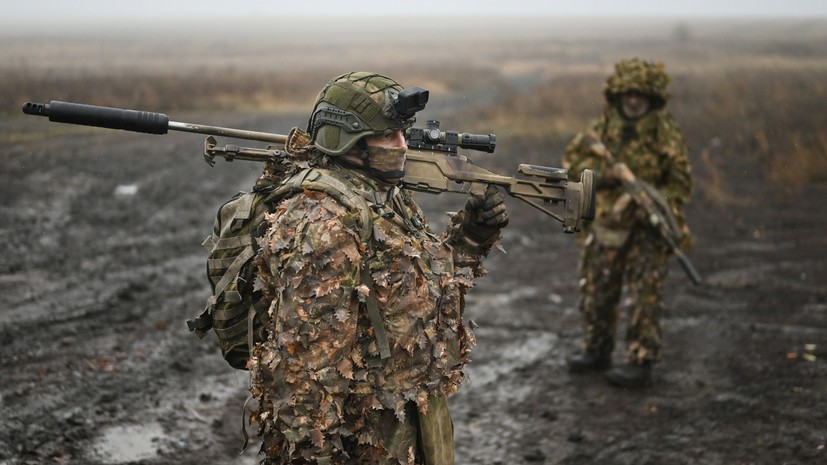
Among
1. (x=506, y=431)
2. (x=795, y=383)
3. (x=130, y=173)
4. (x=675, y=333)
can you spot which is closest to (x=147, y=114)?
(x=506, y=431)

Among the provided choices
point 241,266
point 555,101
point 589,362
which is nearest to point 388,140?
point 241,266

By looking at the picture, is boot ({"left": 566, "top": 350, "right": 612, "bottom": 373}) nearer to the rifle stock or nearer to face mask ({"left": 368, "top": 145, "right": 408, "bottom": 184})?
the rifle stock

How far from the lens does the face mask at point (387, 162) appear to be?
321cm

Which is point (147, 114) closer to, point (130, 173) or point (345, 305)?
point (345, 305)

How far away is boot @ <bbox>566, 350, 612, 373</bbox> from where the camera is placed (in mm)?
6945

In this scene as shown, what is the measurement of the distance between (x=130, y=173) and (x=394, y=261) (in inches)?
485

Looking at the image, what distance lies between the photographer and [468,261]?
3.76 m

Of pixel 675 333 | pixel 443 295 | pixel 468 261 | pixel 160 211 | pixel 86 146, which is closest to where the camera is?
pixel 443 295

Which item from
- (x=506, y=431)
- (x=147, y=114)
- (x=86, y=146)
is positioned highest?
(x=147, y=114)

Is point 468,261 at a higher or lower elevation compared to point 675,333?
higher

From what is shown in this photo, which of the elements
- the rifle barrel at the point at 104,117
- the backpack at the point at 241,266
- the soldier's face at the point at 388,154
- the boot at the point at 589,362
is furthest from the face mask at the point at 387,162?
the boot at the point at 589,362

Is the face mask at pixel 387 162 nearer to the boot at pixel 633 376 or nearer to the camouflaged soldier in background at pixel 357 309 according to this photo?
the camouflaged soldier in background at pixel 357 309

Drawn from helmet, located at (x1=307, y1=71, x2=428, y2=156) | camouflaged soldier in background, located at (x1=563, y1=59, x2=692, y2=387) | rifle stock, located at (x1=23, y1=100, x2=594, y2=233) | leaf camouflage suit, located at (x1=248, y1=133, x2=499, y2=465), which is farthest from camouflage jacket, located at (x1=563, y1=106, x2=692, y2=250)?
helmet, located at (x1=307, y1=71, x2=428, y2=156)

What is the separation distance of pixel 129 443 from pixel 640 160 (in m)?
4.35
